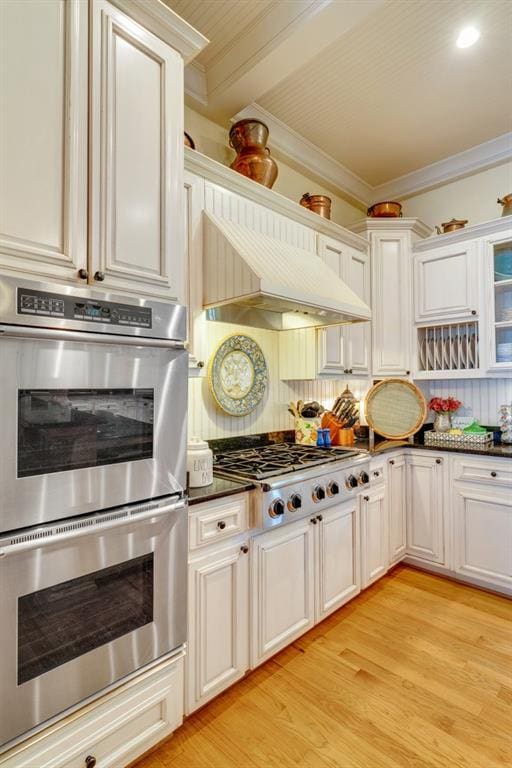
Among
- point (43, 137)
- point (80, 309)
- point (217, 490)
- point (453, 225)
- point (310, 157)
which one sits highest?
point (310, 157)

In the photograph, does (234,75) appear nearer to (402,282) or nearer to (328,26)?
(328,26)

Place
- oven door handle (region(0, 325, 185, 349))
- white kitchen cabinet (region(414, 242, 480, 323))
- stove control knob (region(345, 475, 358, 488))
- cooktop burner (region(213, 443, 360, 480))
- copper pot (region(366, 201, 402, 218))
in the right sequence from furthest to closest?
copper pot (region(366, 201, 402, 218))
white kitchen cabinet (region(414, 242, 480, 323))
stove control knob (region(345, 475, 358, 488))
cooktop burner (region(213, 443, 360, 480))
oven door handle (region(0, 325, 185, 349))

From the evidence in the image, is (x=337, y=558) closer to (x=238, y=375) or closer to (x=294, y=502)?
(x=294, y=502)

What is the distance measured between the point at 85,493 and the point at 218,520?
63 cm

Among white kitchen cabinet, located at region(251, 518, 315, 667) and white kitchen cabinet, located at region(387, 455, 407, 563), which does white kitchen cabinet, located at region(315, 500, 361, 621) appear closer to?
white kitchen cabinet, located at region(251, 518, 315, 667)

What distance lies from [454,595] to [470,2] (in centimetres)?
341

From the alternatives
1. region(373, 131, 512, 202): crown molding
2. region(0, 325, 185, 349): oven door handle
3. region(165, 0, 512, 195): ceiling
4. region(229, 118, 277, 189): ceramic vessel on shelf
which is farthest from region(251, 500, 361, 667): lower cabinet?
region(373, 131, 512, 202): crown molding

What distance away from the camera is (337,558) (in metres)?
2.34

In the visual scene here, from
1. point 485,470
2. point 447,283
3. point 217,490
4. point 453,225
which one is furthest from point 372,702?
point 453,225

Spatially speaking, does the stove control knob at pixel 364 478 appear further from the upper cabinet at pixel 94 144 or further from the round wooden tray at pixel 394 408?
the upper cabinet at pixel 94 144

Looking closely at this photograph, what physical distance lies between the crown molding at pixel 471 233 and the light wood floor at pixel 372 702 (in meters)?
2.58

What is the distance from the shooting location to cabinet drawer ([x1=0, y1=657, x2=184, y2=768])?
1185 mm

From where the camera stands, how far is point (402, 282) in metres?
3.29

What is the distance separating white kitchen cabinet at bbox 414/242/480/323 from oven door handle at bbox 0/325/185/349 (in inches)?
97.4
